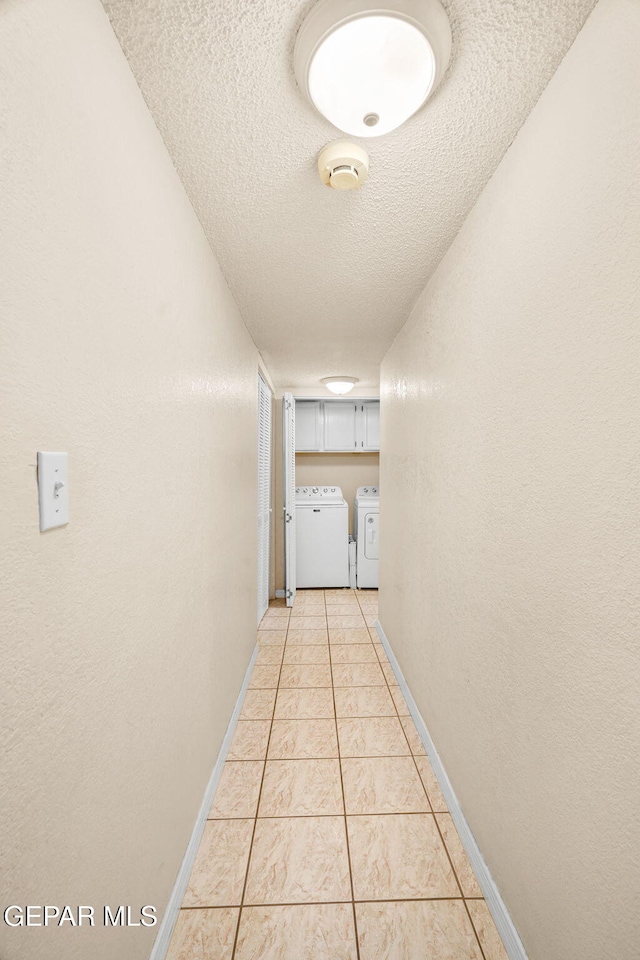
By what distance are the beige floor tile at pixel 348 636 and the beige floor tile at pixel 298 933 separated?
72.1 inches

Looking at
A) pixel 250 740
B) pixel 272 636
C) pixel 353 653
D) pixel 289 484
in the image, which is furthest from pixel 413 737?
pixel 289 484

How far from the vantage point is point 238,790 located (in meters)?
1.58

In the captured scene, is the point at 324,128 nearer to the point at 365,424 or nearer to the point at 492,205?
the point at 492,205

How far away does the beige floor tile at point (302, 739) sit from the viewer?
1.78 meters

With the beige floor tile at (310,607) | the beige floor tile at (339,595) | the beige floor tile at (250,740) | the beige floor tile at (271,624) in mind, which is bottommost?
the beige floor tile at (250,740)

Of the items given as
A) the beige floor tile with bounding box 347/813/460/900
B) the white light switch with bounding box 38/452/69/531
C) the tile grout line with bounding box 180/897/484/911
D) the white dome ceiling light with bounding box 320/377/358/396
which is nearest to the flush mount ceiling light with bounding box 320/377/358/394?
the white dome ceiling light with bounding box 320/377/358/396

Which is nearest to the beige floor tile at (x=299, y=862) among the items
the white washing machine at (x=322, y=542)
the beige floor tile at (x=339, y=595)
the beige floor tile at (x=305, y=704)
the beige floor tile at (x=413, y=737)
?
the beige floor tile at (x=413, y=737)

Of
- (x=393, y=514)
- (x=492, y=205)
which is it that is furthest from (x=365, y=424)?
(x=492, y=205)

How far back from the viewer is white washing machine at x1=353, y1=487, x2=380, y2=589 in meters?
4.20

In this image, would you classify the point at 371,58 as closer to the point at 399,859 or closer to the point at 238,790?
the point at 399,859

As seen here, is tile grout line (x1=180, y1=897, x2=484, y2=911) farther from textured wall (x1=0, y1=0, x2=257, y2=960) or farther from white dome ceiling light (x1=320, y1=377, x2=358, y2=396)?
white dome ceiling light (x1=320, y1=377, x2=358, y2=396)

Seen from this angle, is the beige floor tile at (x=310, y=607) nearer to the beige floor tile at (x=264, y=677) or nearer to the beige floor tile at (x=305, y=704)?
the beige floor tile at (x=264, y=677)

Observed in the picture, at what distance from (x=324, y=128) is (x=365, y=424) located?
3.48 meters

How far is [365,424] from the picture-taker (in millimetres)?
4418
